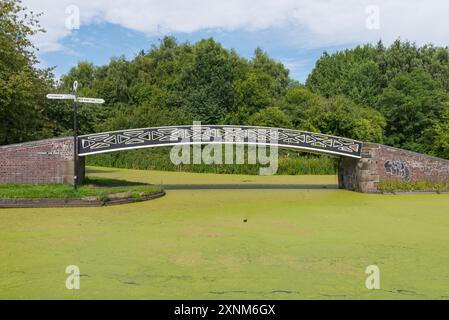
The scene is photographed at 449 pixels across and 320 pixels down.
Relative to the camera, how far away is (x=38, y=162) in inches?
664

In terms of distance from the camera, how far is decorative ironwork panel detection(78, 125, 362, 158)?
58.9ft

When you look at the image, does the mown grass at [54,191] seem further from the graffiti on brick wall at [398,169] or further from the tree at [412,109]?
the tree at [412,109]

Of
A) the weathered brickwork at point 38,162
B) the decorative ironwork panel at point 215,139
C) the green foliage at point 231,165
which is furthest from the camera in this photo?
the green foliage at point 231,165

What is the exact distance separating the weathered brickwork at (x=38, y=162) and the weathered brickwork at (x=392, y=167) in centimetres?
1043

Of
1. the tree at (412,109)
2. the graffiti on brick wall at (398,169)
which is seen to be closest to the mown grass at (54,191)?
the graffiti on brick wall at (398,169)

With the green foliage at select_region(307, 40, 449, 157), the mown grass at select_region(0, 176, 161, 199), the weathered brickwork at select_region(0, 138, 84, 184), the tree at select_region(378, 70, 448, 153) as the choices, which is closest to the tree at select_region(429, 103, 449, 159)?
the green foliage at select_region(307, 40, 449, 157)

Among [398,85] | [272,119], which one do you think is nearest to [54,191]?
[272,119]

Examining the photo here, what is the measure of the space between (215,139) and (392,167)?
21.7 feet

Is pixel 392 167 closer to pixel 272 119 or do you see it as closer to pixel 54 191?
pixel 54 191

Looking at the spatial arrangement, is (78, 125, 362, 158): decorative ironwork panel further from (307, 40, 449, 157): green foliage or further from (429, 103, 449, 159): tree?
(307, 40, 449, 157): green foliage

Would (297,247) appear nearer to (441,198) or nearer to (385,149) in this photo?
(441,198)

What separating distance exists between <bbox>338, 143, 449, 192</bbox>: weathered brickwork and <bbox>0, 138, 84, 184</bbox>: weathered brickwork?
1043cm

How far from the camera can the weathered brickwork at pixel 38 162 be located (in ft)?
54.6
